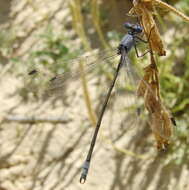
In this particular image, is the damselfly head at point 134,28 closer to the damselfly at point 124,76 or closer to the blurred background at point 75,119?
the damselfly at point 124,76

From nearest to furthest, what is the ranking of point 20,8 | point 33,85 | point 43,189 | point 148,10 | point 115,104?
point 148,10, point 43,189, point 115,104, point 33,85, point 20,8

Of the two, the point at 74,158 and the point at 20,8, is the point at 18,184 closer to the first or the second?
the point at 74,158

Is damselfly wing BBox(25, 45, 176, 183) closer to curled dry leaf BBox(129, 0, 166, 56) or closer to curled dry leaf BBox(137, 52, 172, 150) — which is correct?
curled dry leaf BBox(137, 52, 172, 150)

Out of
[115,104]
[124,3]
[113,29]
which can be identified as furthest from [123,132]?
[124,3]

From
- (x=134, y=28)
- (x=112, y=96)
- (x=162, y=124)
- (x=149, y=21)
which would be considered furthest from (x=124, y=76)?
(x=112, y=96)

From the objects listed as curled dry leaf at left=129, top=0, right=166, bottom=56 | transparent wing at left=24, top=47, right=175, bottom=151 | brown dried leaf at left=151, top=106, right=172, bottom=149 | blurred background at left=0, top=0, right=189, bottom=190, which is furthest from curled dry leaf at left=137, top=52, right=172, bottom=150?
blurred background at left=0, top=0, right=189, bottom=190

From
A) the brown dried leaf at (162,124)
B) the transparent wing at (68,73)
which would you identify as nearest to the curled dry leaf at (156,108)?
the brown dried leaf at (162,124)
